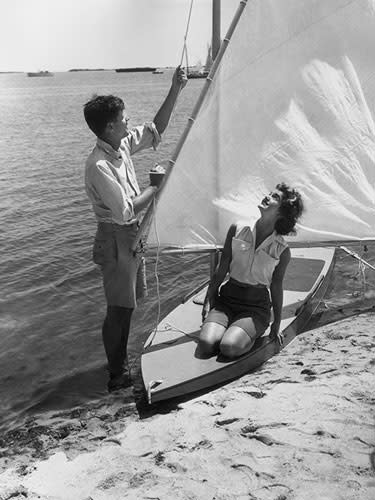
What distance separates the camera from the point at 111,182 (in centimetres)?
559

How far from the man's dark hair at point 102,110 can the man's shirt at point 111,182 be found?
0.19 meters

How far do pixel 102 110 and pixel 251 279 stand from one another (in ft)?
8.03

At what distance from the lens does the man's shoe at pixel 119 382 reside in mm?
7020

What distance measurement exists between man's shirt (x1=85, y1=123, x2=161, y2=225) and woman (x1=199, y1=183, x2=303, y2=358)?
1303mm

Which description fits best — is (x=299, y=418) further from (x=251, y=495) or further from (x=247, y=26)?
(x=247, y=26)

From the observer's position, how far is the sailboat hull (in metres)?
6.04

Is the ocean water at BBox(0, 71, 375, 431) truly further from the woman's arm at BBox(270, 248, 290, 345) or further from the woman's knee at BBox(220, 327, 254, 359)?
the woman's arm at BBox(270, 248, 290, 345)

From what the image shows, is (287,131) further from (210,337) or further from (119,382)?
(119,382)

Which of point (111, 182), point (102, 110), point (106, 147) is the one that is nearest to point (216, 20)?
point (102, 110)

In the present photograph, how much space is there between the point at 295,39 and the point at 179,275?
591cm

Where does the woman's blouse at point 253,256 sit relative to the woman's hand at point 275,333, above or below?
above

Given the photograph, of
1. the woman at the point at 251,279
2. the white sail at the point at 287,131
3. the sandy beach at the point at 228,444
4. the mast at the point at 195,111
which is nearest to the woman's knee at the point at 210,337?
the woman at the point at 251,279

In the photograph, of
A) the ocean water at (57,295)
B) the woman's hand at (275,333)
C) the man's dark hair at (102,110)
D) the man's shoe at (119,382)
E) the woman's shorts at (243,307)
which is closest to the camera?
the man's dark hair at (102,110)

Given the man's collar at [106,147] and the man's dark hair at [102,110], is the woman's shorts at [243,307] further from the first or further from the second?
the man's dark hair at [102,110]
